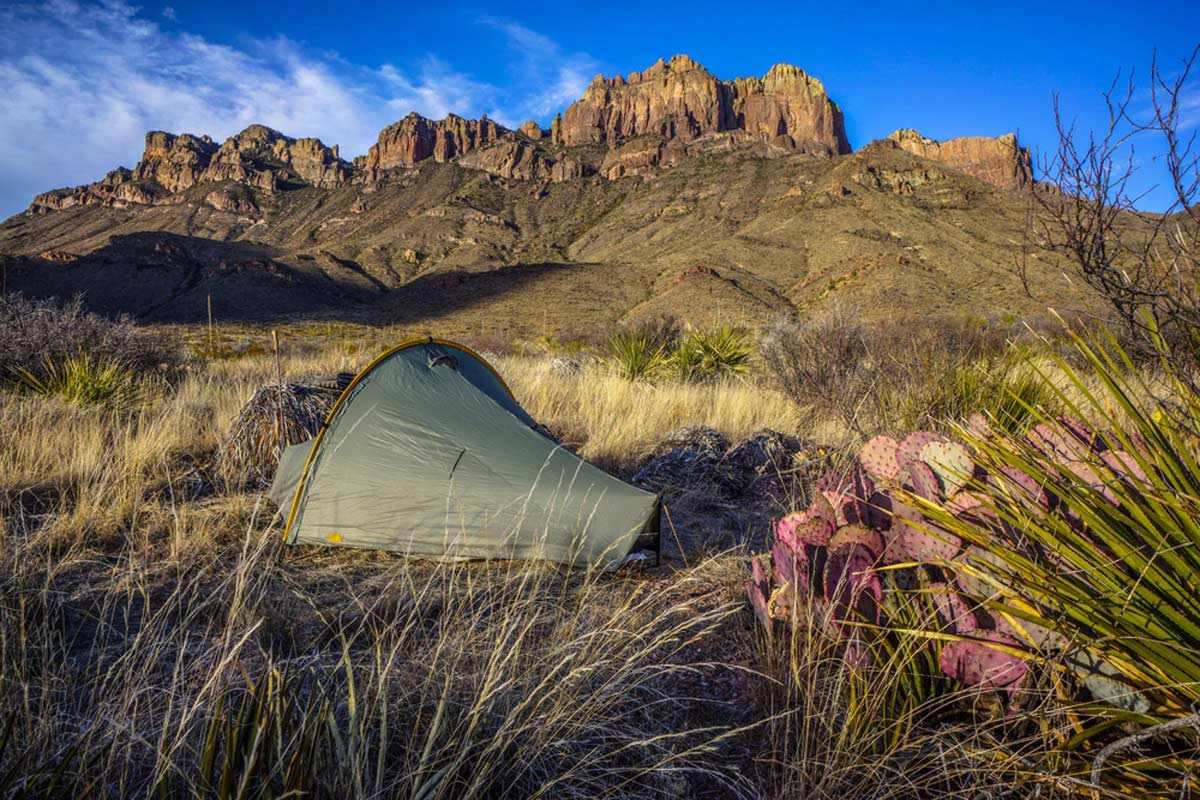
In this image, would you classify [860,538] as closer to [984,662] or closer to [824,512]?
[824,512]

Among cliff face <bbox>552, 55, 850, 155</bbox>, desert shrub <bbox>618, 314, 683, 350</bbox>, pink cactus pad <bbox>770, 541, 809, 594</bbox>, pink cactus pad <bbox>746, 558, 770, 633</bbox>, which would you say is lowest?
pink cactus pad <bbox>746, 558, 770, 633</bbox>

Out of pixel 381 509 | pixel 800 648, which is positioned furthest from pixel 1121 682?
pixel 381 509

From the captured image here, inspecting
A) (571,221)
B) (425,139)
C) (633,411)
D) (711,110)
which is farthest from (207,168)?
(633,411)

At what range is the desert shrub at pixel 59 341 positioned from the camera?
693 centimetres

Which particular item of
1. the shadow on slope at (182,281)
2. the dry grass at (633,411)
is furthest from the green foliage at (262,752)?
the shadow on slope at (182,281)

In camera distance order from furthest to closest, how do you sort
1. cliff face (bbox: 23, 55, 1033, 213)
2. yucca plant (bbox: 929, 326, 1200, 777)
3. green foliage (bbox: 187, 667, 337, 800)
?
1. cliff face (bbox: 23, 55, 1033, 213)
2. yucca plant (bbox: 929, 326, 1200, 777)
3. green foliage (bbox: 187, 667, 337, 800)

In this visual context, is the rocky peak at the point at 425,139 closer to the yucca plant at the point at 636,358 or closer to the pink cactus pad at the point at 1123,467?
the yucca plant at the point at 636,358

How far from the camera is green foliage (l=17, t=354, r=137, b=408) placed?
634 cm

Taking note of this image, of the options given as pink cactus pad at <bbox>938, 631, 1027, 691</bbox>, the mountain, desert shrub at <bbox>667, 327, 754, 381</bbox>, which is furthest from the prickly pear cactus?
desert shrub at <bbox>667, 327, 754, 381</bbox>

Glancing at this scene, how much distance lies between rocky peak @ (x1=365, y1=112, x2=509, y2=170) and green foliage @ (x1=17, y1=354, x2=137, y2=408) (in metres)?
111

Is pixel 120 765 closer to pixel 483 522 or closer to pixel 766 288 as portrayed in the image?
pixel 483 522

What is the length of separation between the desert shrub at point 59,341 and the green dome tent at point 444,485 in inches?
192

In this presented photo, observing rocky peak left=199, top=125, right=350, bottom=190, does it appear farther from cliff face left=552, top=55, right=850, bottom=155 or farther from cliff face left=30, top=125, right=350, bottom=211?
cliff face left=552, top=55, right=850, bottom=155

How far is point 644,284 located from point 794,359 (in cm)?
3675
